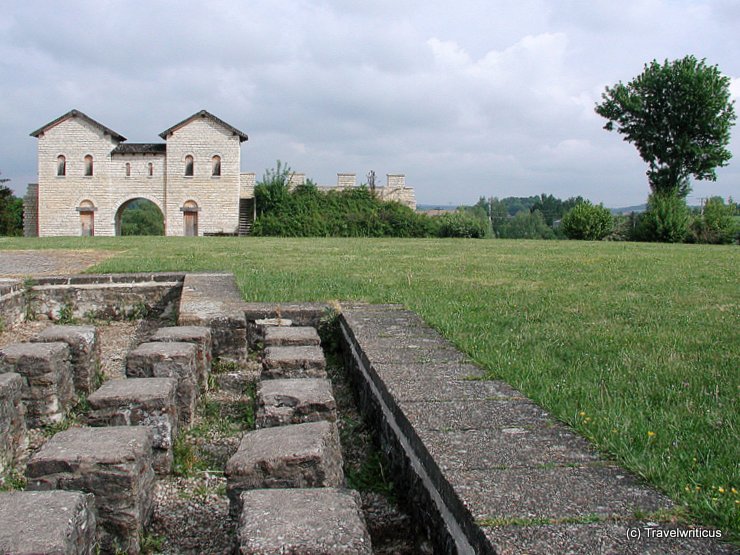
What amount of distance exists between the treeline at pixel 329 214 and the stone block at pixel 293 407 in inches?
1260

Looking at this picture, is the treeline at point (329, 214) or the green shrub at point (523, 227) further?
the green shrub at point (523, 227)

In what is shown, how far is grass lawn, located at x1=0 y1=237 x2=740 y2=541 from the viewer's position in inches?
85.4

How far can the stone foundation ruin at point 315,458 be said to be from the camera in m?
1.66

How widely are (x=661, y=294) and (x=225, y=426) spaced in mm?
5442

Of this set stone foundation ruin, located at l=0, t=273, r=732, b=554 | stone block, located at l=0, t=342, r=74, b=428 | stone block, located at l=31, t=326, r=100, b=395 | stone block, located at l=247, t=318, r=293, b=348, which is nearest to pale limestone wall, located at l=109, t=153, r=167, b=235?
stone block, located at l=247, t=318, r=293, b=348

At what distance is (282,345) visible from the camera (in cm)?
422

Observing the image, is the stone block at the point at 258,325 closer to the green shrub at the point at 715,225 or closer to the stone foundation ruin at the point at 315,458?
the stone foundation ruin at the point at 315,458

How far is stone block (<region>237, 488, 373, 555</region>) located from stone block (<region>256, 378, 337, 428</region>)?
0.94m

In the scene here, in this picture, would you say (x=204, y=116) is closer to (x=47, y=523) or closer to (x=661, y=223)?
(x=661, y=223)

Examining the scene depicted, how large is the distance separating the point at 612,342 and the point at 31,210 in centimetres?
3995

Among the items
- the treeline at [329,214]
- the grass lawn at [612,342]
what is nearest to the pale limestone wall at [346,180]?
the treeline at [329,214]

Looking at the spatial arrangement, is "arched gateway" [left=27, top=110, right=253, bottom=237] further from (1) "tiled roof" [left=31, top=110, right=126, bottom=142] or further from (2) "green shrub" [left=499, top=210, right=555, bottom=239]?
(2) "green shrub" [left=499, top=210, right=555, bottom=239]

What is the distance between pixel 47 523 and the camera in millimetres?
1698

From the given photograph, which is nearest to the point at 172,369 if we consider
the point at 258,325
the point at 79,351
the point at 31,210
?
the point at 79,351
